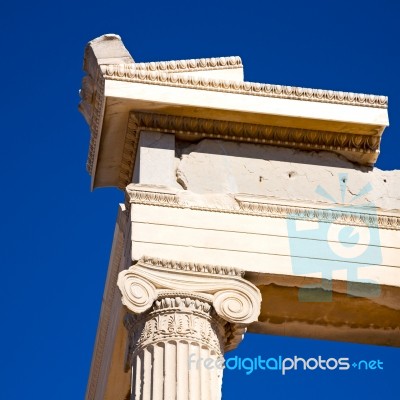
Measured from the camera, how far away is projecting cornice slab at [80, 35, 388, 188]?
18.9 metres

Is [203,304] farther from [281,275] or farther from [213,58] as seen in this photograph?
[213,58]

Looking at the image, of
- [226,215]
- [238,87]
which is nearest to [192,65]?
[238,87]

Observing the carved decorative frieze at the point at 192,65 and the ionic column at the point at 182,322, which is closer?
the ionic column at the point at 182,322

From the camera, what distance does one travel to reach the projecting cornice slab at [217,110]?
1889cm

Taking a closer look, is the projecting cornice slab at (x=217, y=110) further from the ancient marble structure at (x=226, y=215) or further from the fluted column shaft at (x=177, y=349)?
the fluted column shaft at (x=177, y=349)

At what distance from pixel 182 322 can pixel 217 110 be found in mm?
3497

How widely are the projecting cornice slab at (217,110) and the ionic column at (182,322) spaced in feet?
8.38

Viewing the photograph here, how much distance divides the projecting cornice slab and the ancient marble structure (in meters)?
0.02

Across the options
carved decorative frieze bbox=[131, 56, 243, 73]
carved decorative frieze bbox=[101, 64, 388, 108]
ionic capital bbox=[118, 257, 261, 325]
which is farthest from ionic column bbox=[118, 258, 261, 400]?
carved decorative frieze bbox=[131, 56, 243, 73]

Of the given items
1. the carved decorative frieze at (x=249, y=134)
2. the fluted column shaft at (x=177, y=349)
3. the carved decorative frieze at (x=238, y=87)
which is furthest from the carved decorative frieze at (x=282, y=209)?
the carved decorative frieze at (x=238, y=87)

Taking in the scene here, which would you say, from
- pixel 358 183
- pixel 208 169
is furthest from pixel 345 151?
pixel 208 169

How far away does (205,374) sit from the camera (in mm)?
16672

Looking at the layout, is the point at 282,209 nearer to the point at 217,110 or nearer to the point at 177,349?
the point at 217,110

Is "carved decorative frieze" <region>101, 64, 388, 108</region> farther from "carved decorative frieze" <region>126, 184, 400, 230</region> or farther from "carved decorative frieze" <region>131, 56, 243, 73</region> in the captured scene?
"carved decorative frieze" <region>126, 184, 400, 230</region>
